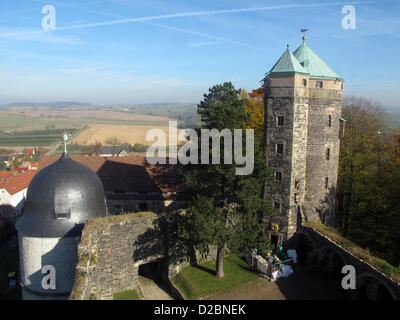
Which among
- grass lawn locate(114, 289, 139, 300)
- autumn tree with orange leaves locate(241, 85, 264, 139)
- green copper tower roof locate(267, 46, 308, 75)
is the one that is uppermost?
green copper tower roof locate(267, 46, 308, 75)

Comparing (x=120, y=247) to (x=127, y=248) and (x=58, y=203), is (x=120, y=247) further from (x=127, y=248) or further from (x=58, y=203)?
(x=58, y=203)

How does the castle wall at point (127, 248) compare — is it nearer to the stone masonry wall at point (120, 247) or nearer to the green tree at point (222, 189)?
the stone masonry wall at point (120, 247)

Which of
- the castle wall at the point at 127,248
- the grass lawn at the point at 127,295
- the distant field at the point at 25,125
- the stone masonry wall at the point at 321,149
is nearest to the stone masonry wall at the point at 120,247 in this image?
the castle wall at the point at 127,248

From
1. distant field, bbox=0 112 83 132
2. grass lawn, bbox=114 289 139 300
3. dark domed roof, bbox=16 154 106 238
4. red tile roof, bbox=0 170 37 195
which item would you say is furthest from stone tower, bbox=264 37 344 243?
distant field, bbox=0 112 83 132

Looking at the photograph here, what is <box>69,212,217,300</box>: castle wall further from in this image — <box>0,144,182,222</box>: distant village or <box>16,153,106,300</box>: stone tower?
<box>0,144,182,222</box>: distant village
